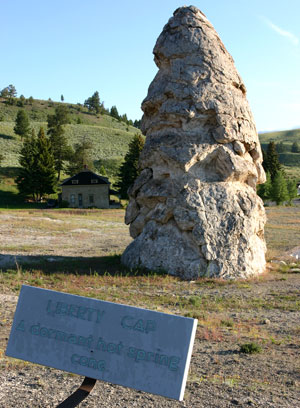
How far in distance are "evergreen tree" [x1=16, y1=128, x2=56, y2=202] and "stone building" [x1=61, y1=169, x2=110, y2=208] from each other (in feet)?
8.03

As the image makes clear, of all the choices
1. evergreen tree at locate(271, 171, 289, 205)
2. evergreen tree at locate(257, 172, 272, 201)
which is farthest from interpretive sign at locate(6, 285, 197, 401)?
evergreen tree at locate(257, 172, 272, 201)

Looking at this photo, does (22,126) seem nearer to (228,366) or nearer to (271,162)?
(271,162)

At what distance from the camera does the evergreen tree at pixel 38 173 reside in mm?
63594

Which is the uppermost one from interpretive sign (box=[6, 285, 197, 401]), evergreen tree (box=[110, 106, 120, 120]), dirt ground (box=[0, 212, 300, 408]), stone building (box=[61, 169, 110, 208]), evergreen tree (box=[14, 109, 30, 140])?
evergreen tree (box=[110, 106, 120, 120])

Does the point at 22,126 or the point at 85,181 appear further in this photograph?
the point at 22,126

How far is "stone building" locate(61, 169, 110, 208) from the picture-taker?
65.1m

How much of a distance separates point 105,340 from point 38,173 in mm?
60970

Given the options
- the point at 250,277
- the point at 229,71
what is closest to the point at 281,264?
the point at 250,277

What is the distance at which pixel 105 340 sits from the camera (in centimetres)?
513

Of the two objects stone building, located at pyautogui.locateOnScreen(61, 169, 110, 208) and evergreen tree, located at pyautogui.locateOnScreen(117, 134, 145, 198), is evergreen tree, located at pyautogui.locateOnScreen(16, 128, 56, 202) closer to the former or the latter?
stone building, located at pyautogui.locateOnScreen(61, 169, 110, 208)

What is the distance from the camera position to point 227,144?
16.8m

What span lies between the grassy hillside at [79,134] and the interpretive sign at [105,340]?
73.4m

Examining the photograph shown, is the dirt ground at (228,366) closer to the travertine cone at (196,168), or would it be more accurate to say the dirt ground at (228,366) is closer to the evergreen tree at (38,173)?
the travertine cone at (196,168)

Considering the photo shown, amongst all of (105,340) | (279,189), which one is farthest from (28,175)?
(105,340)
